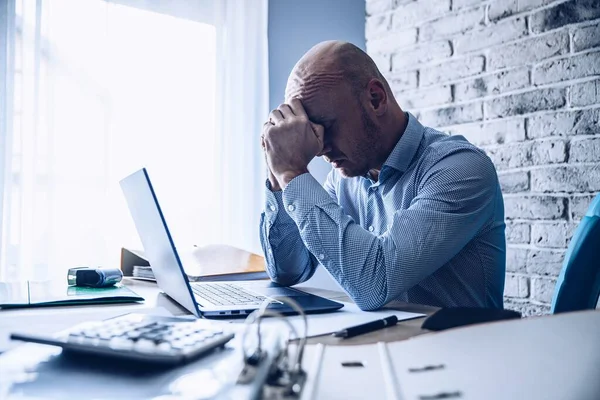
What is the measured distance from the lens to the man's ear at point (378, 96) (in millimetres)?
1264

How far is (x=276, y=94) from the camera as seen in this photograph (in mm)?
2742

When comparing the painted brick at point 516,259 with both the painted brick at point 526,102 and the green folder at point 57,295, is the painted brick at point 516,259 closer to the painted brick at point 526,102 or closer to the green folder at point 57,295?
the painted brick at point 526,102

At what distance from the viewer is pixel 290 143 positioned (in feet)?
3.73

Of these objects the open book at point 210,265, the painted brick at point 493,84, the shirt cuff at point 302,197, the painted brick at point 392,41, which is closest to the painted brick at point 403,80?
the painted brick at point 392,41

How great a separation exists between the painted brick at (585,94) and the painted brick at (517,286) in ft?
2.05

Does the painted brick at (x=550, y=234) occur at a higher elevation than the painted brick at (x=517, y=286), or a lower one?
higher

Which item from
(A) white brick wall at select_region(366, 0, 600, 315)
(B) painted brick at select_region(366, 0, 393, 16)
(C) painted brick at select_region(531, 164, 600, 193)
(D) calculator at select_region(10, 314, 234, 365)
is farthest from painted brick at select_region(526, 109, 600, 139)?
(D) calculator at select_region(10, 314, 234, 365)

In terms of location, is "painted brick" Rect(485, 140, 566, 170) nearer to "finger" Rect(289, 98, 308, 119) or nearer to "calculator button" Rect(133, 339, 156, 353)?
"finger" Rect(289, 98, 308, 119)

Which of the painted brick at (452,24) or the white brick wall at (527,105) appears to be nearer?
the white brick wall at (527,105)

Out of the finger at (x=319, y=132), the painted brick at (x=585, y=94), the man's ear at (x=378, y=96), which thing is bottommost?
the finger at (x=319, y=132)

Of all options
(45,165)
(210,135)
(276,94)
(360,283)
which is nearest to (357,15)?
(276,94)

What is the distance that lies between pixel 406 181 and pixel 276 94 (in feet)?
5.34

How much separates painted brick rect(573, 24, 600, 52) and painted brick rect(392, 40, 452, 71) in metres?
0.52

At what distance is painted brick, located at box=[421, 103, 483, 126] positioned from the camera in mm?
2076
